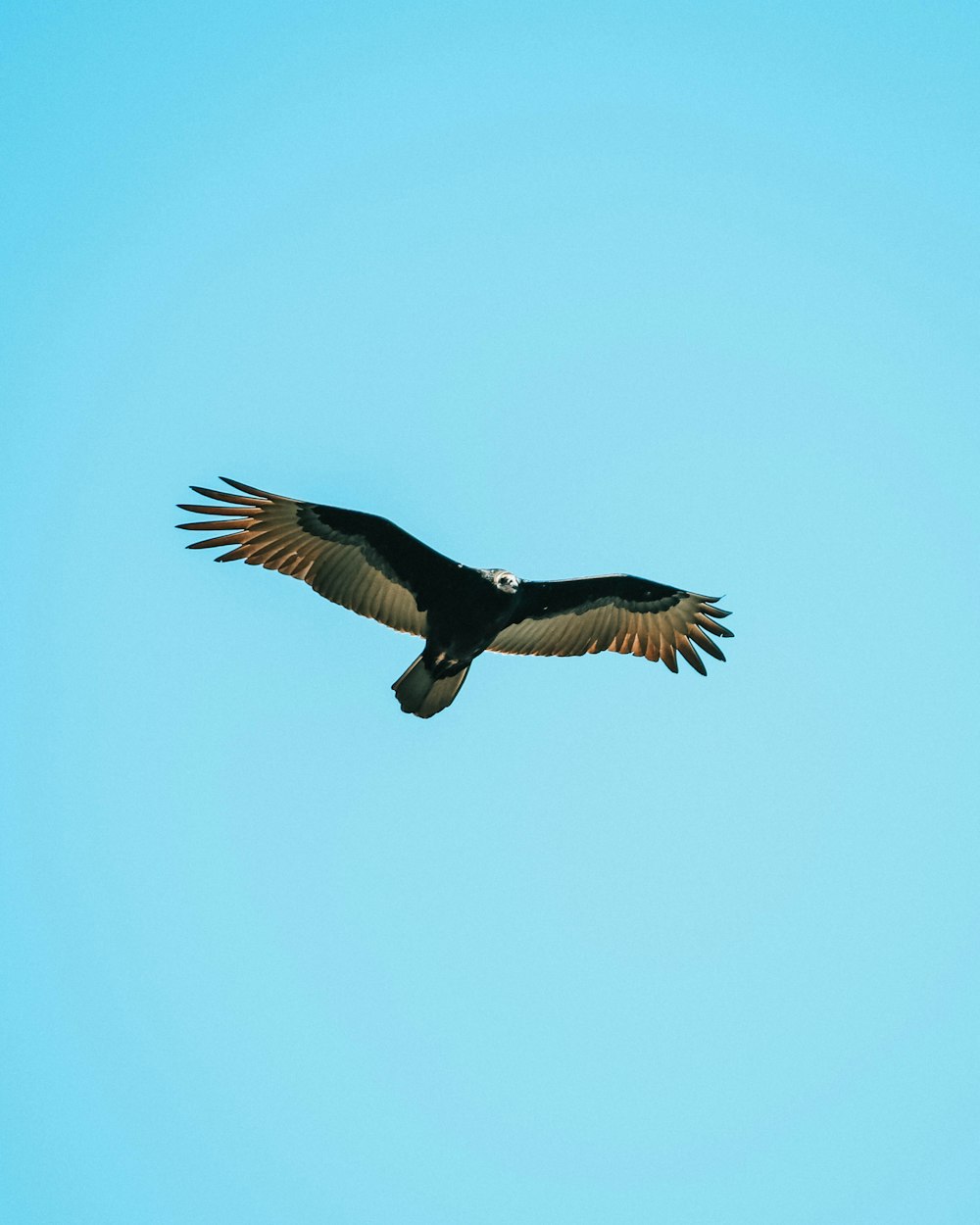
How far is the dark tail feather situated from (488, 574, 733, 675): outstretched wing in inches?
29.0

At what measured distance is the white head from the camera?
35.8ft

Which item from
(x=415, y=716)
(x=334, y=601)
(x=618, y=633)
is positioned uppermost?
(x=618, y=633)

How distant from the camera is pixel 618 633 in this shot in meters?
12.6

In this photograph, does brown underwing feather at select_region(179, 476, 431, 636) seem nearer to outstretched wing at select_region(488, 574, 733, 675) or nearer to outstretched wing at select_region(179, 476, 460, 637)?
outstretched wing at select_region(179, 476, 460, 637)

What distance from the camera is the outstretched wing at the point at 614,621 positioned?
39.6 feet

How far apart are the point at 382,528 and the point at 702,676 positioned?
10.8ft

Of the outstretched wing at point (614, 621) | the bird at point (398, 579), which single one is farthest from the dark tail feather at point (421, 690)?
the outstretched wing at point (614, 621)

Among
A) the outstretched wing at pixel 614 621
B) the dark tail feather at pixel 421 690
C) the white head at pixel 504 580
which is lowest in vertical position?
the dark tail feather at pixel 421 690

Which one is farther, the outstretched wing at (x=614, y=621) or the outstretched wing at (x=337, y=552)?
the outstretched wing at (x=614, y=621)

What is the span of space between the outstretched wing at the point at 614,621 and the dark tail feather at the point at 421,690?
0.74 m

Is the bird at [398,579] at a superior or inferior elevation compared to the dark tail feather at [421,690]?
superior

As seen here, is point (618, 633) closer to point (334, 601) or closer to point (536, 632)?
point (536, 632)

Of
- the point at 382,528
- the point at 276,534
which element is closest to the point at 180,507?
the point at 276,534

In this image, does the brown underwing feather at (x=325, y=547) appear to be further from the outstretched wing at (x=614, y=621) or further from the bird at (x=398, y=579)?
the outstretched wing at (x=614, y=621)
